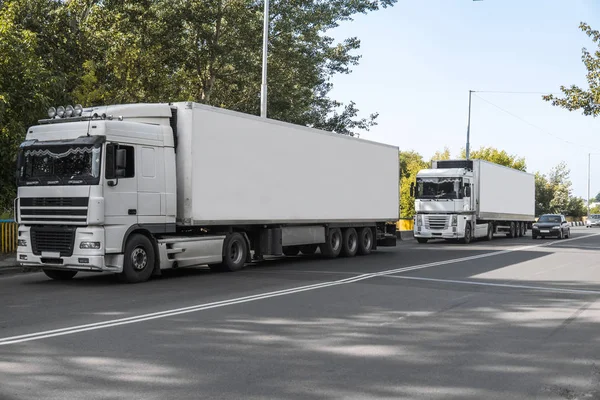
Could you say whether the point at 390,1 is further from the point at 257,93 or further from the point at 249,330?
the point at 249,330

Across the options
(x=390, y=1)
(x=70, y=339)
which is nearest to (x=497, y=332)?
(x=70, y=339)

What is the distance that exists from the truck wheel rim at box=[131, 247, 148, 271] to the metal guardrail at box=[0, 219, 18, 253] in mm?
7148

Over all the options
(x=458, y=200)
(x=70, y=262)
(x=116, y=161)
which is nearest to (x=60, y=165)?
(x=116, y=161)

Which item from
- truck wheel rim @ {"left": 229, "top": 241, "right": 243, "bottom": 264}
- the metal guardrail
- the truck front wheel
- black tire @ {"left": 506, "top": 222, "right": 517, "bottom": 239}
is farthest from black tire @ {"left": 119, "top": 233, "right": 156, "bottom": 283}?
black tire @ {"left": 506, "top": 222, "right": 517, "bottom": 239}

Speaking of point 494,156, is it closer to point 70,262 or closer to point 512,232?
point 512,232

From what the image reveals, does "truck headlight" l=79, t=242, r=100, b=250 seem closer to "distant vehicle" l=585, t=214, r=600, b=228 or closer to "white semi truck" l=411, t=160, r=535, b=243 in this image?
"white semi truck" l=411, t=160, r=535, b=243

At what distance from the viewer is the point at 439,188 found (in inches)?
1275

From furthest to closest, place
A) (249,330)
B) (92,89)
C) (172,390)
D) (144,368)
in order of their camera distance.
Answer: (92,89)
(249,330)
(144,368)
(172,390)

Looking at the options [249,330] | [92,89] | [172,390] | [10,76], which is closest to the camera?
[172,390]

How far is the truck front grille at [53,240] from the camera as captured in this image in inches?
526

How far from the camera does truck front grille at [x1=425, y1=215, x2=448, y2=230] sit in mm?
32062

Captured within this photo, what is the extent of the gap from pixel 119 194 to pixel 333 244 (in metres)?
8.74

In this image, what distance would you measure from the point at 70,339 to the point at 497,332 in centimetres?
498

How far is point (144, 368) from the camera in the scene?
6578mm
